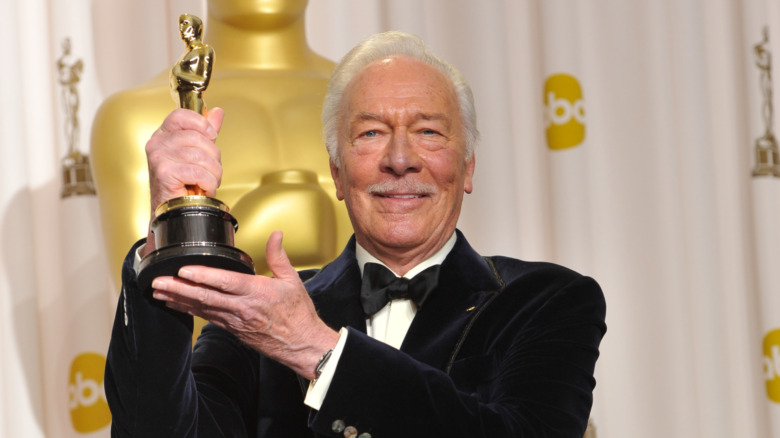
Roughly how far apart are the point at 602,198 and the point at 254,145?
887 millimetres

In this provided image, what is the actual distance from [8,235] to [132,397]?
1285 millimetres

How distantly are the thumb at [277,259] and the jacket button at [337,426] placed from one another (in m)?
0.17

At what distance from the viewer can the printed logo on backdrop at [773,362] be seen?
230 cm

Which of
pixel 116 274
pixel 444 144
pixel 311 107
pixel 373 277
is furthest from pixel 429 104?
pixel 116 274

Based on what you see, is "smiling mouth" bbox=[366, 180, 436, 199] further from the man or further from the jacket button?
the jacket button

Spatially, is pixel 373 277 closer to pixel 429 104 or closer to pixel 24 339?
pixel 429 104

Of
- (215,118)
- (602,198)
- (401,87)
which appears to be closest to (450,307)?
(401,87)

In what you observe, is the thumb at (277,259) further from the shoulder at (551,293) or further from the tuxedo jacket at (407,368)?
the shoulder at (551,293)

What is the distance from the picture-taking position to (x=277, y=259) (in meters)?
1.16

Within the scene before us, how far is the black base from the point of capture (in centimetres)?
111

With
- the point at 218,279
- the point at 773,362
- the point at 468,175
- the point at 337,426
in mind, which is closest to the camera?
the point at 218,279

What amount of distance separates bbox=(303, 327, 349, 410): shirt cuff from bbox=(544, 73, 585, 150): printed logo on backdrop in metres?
1.33

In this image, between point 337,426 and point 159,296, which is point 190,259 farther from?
point 337,426

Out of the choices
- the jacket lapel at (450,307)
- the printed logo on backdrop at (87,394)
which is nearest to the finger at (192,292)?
the jacket lapel at (450,307)
